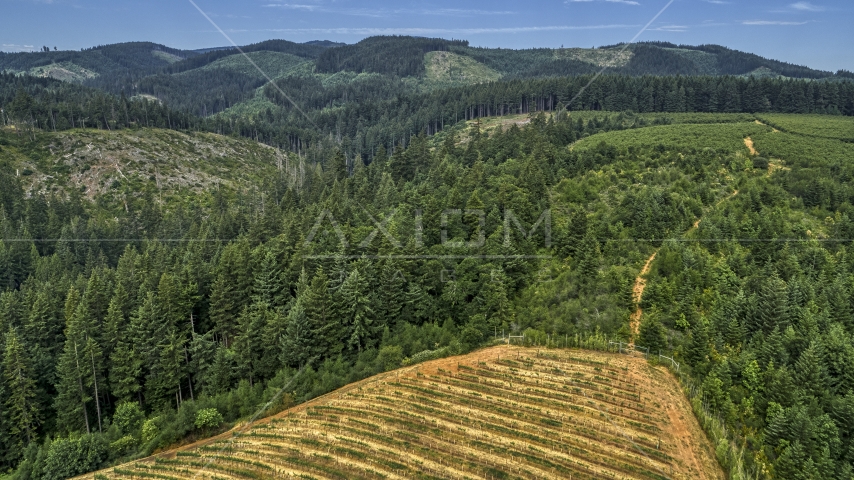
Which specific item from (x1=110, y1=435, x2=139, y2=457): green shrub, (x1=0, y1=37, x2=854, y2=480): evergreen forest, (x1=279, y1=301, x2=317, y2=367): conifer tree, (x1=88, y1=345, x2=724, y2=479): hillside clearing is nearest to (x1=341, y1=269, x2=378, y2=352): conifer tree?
(x1=0, y1=37, x2=854, y2=480): evergreen forest

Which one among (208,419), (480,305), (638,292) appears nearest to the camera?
(208,419)

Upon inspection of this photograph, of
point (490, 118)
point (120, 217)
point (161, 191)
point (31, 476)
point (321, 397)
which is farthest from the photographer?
point (490, 118)

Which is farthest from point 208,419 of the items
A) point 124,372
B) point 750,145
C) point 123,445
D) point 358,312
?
point 750,145

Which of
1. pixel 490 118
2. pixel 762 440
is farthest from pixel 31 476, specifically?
pixel 490 118

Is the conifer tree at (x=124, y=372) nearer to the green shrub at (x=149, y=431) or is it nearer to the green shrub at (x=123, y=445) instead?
the green shrub at (x=149, y=431)

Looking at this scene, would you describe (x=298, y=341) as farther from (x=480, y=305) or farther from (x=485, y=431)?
(x=485, y=431)

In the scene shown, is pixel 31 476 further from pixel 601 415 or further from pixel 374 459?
pixel 601 415

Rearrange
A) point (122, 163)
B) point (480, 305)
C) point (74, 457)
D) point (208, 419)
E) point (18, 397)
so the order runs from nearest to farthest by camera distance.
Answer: point (74, 457)
point (208, 419)
point (18, 397)
point (480, 305)
point (122, 163)

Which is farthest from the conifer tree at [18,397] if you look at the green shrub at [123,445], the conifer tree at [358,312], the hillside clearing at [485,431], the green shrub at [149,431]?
the conifer tree at [358,312]
